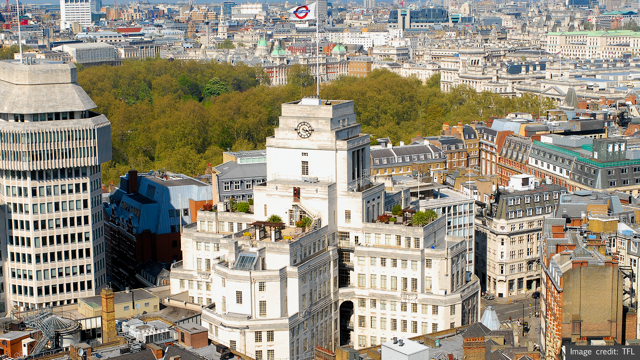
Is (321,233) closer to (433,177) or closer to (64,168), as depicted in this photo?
(64,168)

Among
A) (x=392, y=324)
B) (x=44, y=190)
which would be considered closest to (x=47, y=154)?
(x=44, y=190)

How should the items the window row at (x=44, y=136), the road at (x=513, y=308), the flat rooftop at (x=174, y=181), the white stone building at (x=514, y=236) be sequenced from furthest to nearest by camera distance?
the flat rooftop at (x=174, y=181)
the white stone building at (x=514, y=236)
the road at (x=513, y=308)
the window row at (x=44, y=136)

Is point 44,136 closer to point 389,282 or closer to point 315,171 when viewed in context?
point 315,171

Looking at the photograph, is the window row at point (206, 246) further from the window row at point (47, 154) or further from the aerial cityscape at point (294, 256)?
the window row at point (47, 154)

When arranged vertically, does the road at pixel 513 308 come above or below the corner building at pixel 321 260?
below

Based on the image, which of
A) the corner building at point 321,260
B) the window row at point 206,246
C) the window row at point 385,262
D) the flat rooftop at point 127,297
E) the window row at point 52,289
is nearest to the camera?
the corner building at point 321,260

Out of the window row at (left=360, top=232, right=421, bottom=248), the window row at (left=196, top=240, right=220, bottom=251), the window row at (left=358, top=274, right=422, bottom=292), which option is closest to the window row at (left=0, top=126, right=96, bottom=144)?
the window row at (left=196, top=240, right=220, bottom=251)

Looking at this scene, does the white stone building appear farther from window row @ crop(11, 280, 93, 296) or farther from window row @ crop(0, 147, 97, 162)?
window row @ crop(0, 147, 97, 162)

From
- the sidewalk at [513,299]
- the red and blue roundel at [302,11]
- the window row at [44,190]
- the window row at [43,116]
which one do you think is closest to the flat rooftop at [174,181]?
the window row at [44,190]
